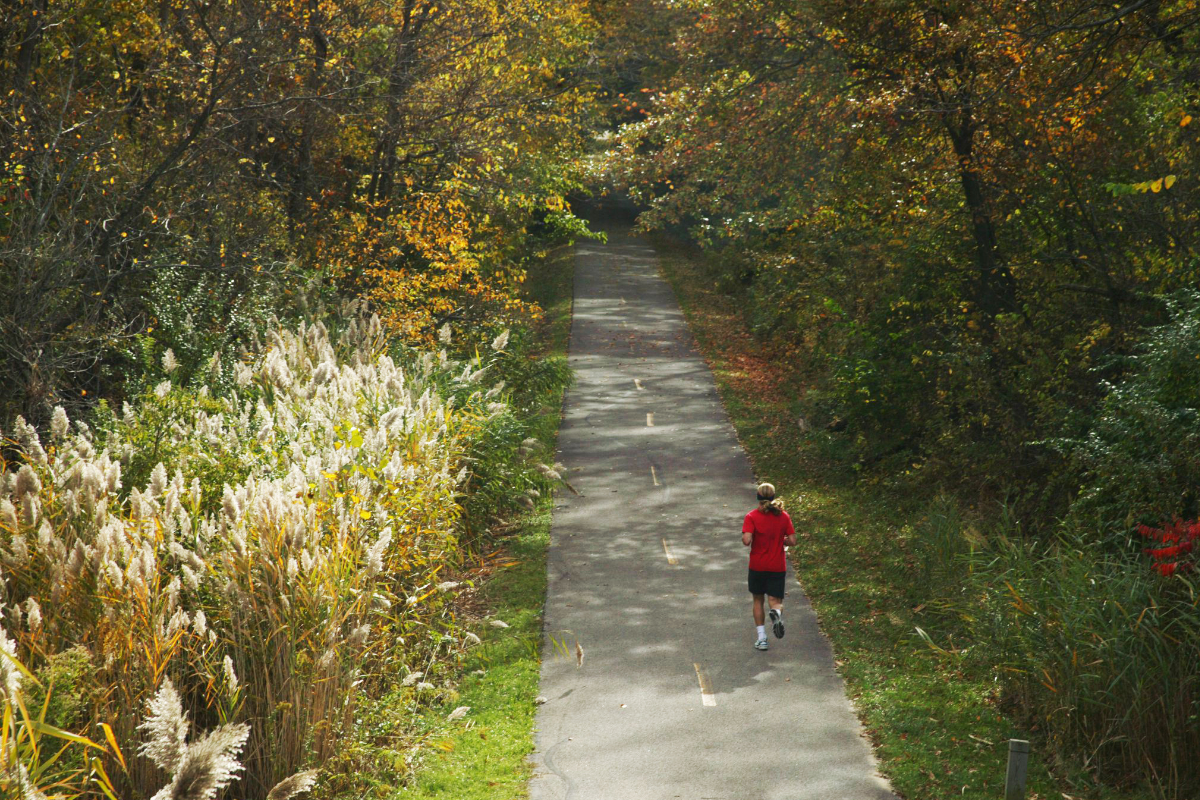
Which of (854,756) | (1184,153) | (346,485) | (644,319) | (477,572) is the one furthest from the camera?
(644,319)

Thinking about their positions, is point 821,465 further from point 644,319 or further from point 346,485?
point 644,319

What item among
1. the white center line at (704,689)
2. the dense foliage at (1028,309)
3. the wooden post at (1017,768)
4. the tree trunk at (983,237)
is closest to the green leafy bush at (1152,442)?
the dense foliage at (1028,309)

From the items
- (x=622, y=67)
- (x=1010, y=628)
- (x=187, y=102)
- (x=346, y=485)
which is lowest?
(x=1010, y=628)

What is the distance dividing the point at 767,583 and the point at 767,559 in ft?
0.77

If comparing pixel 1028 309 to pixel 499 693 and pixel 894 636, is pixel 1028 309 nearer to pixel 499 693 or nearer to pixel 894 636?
pixel 894 636

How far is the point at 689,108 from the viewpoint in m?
22.3

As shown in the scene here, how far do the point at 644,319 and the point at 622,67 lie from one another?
16244 mm

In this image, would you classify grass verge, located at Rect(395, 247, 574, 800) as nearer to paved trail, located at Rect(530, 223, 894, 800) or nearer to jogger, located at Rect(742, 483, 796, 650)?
paved trail, located at Rect(530, 223, 894, 800)

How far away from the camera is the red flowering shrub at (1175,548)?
7504mm

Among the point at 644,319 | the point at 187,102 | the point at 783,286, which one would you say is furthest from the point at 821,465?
the point at 644,319

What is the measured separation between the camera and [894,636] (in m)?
10.2

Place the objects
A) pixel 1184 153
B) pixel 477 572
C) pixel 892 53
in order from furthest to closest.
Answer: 1. pixel 892 53
2. pixel 477 572
3. pixel 1184 153

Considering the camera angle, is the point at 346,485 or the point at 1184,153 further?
the point at 1184,153

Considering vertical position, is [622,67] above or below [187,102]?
above
